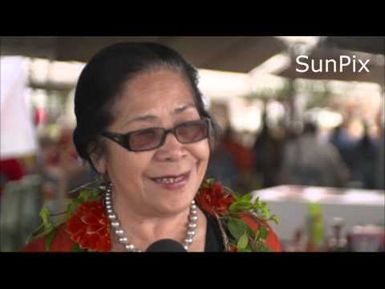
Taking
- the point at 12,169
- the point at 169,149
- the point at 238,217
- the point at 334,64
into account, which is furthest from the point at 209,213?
the point at 12,169

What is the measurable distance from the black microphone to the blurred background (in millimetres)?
317

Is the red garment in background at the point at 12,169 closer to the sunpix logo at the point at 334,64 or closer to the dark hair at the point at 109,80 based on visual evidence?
the dark hair at the point at 109,80

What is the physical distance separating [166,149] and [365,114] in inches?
36.6

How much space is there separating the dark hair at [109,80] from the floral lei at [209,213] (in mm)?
180

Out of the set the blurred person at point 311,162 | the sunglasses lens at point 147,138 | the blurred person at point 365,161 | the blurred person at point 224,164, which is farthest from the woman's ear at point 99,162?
the blurred person at point 365,161

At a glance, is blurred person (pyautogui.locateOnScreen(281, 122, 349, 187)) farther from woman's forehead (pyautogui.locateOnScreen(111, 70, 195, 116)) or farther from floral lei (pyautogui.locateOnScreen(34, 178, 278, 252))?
woman's forehead (pyautogui.locateOnScreen(111, 70, 195, 116))

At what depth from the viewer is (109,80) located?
2861mm

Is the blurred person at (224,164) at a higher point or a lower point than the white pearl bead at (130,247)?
higher

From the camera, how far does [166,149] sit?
2832 millimetres

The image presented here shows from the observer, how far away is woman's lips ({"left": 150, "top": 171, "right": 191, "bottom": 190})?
2.86 metres

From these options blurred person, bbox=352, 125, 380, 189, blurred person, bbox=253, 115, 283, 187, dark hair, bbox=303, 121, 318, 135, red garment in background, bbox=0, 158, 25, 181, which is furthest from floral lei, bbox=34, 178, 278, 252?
blurred person, bbox=352, 125, 380, 189

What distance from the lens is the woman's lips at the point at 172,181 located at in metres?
2.86

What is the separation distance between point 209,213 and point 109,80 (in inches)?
26.5
